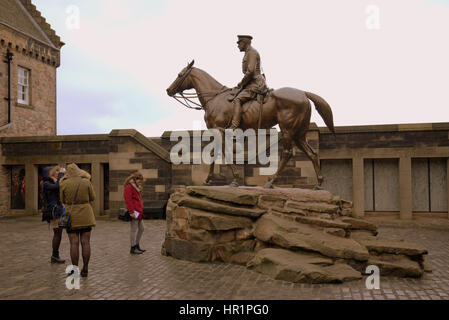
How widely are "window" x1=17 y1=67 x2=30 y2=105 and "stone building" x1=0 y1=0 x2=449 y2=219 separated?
4.92 m

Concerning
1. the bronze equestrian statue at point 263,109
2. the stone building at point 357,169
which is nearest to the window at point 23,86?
the stone building at point 357,169

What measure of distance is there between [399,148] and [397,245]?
8171 mm

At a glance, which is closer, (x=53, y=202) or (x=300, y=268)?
(x=300, y=268)

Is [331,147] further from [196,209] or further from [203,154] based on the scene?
[196,209]

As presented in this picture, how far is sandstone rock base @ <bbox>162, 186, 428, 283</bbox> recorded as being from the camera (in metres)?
5.81

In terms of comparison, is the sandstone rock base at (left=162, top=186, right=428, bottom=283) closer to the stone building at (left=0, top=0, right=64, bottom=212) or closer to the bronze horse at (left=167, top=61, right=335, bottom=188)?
the bronze horse at (left=167, top=61, right=335, bottom=188)

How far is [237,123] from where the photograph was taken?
7.73 m

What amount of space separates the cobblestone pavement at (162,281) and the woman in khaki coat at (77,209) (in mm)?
494

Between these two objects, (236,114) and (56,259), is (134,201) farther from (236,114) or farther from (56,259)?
(236,114)

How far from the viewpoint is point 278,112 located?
768 centimetres

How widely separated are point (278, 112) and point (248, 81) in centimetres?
95

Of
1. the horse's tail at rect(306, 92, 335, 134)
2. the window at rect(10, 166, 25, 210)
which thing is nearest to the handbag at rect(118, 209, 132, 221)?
the window at rect(10, 166, 25, 210)

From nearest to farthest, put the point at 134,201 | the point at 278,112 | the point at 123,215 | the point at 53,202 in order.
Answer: the point at 53,202 < the point at 134,201 < the point at 278,112 < the point at 123,215

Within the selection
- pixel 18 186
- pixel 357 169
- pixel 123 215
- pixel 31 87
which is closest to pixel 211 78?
pixel 123 215
